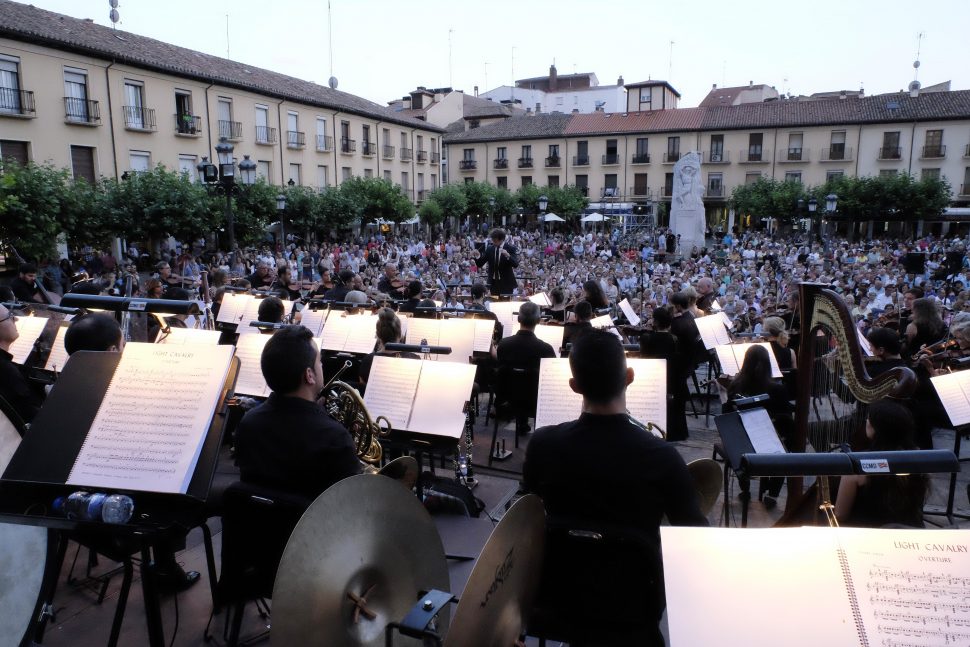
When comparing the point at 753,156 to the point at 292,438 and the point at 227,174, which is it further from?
the point at 292,438

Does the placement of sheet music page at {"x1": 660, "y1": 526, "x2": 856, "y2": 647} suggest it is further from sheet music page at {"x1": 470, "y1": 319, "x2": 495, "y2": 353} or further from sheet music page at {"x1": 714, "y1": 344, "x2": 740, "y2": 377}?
sheet music page at {"x1": 470, "y1": 319, "x2": 495, "y2": 353}

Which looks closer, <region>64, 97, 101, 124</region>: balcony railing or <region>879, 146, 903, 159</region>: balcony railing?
<region>64, 97, 101, 124</region>: balcony railing

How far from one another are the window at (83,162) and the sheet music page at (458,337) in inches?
879

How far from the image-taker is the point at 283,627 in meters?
1.72

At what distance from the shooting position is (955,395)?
4594 mm

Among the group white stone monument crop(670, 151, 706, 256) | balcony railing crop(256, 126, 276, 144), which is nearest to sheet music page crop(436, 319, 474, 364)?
white stone monument crop(670, 151, 706, 256)

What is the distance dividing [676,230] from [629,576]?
957 inches

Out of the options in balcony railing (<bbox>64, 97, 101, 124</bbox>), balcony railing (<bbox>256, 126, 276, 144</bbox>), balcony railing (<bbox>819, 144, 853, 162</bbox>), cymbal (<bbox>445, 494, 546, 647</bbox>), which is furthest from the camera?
balcony railing (<bbox>819, 144, 853, 162</bbox>)

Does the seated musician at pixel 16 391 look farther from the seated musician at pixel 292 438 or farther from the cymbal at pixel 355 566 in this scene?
the cymbal at pixel 355 566

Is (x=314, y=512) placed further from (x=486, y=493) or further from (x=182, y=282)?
(x=182, y=282)

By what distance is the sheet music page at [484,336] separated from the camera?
657 centimetres

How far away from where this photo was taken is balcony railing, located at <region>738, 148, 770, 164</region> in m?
43.3

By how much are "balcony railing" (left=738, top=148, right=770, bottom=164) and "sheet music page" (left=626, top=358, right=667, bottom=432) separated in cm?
4469

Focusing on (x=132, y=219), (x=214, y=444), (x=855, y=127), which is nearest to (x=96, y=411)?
(x=214, y=444)
